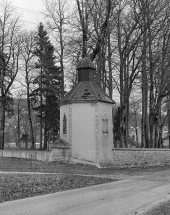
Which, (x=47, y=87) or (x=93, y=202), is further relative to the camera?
(x=47, y=87)

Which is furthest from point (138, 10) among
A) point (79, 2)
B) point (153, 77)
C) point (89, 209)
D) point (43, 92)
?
point (89, 209)

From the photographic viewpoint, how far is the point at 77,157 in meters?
21.2

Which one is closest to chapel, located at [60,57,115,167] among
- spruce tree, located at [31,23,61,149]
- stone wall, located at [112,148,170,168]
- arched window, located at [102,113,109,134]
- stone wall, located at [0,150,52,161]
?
arched window, located at [102,113,109,134]

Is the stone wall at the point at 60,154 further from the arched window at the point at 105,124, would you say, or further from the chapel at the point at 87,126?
the arched window at the point at 105,124

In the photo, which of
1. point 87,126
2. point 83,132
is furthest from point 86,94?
point 83,132

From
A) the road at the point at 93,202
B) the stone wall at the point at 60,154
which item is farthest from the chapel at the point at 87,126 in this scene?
the road at the point at 93,202

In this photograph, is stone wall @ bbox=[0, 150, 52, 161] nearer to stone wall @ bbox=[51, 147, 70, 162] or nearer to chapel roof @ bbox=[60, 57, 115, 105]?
stone wall @ bbox=[51, 147, 70, 162]

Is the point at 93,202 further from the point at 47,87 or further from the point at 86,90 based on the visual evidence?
the point at 47,87

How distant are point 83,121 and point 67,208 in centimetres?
1308

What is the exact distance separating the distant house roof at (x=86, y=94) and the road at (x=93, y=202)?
10064 mm

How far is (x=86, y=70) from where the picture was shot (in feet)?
74.9

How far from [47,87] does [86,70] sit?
45.7 ft

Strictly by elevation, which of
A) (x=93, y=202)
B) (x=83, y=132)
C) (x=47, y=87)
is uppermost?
(x=47, y=87)

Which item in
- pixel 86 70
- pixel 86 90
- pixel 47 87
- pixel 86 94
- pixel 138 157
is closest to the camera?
pixel 86 94
